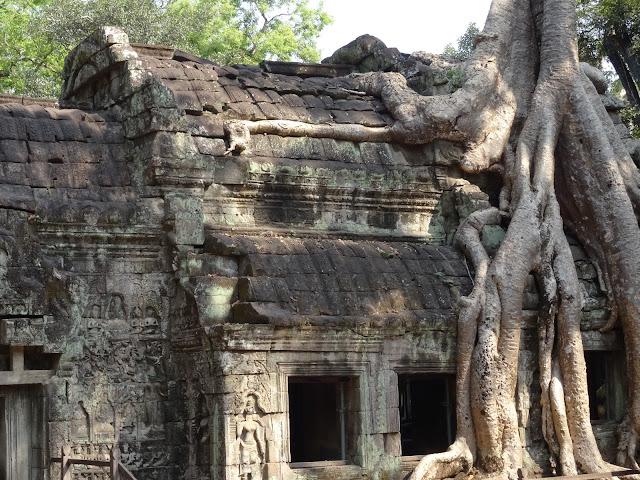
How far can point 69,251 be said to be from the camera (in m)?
10.1

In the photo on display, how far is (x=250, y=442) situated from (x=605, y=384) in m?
4.54

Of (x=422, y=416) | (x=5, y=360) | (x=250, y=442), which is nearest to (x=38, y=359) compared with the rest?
(x=5, y=360)

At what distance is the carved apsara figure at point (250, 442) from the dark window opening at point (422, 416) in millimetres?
2659

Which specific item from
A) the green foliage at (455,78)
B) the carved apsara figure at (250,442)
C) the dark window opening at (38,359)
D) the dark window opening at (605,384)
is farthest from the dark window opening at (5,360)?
the dark window opening at (605,384)

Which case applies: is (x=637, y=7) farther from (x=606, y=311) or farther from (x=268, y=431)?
(x=268, y=431)

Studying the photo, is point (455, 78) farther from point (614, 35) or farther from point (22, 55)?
point (22, 55)

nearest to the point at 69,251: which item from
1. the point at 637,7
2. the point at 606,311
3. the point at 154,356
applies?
the point at 154,356

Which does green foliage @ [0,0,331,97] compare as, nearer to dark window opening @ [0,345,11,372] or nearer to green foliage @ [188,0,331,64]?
green foliage @ [188,0,331,64]

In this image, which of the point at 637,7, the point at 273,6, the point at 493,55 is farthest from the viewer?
the point at 273,6

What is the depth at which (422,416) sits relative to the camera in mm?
12383

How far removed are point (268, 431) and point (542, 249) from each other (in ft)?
12.1

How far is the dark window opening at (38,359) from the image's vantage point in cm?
980

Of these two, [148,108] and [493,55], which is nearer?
[148,108]

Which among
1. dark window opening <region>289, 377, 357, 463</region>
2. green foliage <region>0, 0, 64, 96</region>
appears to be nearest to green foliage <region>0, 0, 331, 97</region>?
green foliage <region>0, 0, 64, 96</region>
